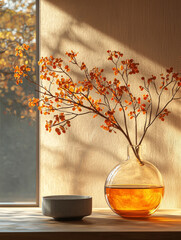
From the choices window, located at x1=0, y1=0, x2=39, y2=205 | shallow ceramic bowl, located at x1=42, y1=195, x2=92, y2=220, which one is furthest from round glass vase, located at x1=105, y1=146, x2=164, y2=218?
window, located at x1=0, y1=0, x2=39, y2=205

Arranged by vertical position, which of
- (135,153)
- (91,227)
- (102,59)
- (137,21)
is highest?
(137,21)

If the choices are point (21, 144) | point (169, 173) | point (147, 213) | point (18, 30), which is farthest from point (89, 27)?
point (147, 213)

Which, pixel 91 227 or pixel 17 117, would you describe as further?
pixel 17 117

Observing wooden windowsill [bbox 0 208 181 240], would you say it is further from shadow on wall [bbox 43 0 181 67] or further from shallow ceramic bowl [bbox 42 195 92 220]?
shadow on wall [bbox 43 0 181 67]

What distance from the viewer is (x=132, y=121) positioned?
5.84 ft

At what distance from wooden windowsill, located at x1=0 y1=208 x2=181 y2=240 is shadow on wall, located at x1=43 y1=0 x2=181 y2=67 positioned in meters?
0.77

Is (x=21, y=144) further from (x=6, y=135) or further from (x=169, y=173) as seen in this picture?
(x=169, y=173)

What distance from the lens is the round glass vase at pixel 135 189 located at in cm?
143

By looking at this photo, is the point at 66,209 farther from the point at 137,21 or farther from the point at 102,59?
the point at 137,21

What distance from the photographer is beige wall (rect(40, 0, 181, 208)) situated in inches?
69.4

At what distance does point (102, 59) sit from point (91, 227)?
822mm

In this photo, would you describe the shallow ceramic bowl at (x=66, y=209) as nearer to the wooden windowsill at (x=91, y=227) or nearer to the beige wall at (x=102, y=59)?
the wooden windowsill at (x=91, y=227)

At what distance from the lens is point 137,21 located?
5.93 feet

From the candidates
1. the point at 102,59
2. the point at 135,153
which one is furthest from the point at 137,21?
the point at 135,153
